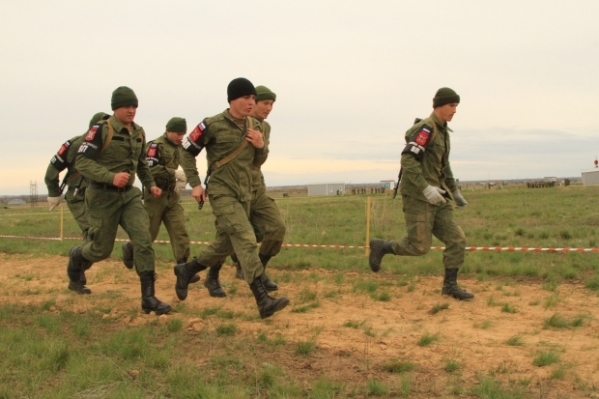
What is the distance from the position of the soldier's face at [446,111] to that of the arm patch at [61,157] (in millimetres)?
4449

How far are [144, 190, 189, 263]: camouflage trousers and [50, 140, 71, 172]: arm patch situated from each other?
1.09 metres

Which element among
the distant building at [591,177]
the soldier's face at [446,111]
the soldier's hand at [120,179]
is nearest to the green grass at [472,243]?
the soldier's face at [446,111]

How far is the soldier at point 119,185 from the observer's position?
18.5ft

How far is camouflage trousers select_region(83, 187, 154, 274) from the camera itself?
228 inches

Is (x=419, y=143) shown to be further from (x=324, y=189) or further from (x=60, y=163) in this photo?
(x=324, y=189)

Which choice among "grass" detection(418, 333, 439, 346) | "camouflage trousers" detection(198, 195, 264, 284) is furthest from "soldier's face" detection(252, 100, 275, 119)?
"grass" detection(418, 333, 439, 346)

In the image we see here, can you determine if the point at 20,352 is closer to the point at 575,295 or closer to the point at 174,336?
the point at 174,336

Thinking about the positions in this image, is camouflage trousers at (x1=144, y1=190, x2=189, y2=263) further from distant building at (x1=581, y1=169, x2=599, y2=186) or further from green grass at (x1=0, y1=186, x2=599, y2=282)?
distant building at (x1=581, y1=169, x2=599, y2=186)

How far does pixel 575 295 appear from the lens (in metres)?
6.39

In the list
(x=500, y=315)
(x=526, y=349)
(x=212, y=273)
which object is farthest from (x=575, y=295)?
(x=212, y=273)

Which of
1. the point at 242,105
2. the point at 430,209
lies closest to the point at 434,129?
the point at 430,209

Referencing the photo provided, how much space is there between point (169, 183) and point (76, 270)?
60.3 inches

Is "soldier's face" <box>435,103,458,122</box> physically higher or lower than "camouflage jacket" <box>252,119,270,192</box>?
higher

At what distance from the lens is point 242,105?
552cm
